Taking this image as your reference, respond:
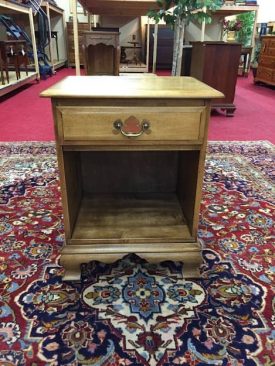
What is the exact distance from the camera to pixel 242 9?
4.66 metres

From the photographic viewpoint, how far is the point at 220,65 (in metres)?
2.94

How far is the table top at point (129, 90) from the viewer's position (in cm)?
83

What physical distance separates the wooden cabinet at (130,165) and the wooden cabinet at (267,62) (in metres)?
4.09

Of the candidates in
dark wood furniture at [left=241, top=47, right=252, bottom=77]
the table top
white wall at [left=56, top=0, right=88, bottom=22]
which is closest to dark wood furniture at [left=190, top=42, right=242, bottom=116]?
the table top

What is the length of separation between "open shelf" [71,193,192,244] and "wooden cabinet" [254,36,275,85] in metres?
4.12

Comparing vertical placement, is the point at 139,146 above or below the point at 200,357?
above

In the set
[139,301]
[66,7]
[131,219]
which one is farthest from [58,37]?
[139,301]

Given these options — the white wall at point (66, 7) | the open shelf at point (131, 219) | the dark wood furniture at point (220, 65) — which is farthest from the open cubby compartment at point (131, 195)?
the white wall at point (66, 7)

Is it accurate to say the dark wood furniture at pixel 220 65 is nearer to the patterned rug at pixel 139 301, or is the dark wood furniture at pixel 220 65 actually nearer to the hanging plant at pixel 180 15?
the hanging plant at pixel 180 15

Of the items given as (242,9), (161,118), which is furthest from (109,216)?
(242,9)

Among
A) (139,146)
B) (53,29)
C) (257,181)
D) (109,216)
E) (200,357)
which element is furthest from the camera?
(53,29)

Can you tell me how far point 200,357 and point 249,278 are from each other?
38cm

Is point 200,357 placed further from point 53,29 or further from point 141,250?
point 53,29

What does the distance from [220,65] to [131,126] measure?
2416 mm
